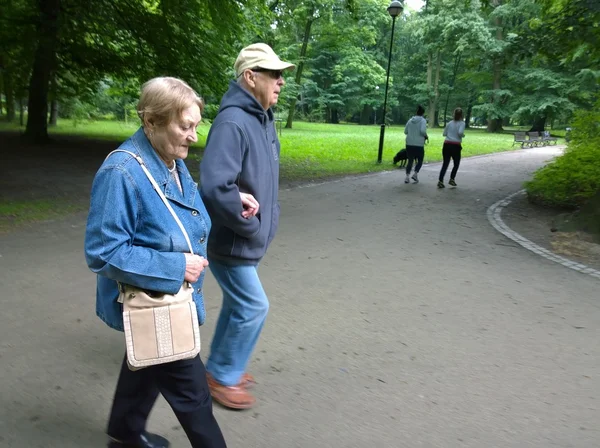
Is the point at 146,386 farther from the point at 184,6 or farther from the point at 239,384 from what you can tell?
the point at 184,6

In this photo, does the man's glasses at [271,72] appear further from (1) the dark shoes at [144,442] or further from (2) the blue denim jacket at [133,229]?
(1) the dark shoes at [144,442]

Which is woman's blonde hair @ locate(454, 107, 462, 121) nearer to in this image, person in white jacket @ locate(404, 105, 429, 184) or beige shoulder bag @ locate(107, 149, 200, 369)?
person in white jacket @ locate(404, 105, 429, 184)

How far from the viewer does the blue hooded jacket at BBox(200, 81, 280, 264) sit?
253 centimetres

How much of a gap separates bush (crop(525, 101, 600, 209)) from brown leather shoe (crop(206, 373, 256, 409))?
747 centimetres

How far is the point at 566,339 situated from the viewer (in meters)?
4.18

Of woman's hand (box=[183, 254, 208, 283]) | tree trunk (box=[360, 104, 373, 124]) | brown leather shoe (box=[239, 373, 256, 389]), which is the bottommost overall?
brown leather shoe (box=[239, 373, 256, 389])

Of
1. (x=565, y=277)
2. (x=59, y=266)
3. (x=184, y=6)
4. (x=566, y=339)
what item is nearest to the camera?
(x=566, y=339)

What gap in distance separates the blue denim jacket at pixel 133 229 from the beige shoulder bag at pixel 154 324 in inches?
1.6

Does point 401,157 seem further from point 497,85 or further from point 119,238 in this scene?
point 497,85

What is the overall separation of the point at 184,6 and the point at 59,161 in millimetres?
5205

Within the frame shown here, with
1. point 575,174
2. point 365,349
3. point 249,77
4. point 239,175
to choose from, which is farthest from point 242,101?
point 575,174

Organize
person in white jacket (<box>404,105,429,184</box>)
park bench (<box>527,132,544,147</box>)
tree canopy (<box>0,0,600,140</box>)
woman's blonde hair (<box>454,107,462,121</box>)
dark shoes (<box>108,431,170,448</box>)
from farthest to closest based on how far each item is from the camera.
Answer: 1. park bench (<box>527,132,544,147</box>)
2. person in white jacket (<box>404,105,429,184</box>)
3. woman's blonde hair (<box>454,107,462,121</box>)
4. tree canopy (<box>0,0,600,140</box>)
5. dark shoes (<box>108,431,170,448</box>)

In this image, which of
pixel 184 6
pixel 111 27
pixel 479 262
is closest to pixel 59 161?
pixel 111 27

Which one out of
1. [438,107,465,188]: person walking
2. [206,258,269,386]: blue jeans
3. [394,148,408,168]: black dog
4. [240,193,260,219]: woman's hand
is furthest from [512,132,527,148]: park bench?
[240,193,260,219]: woman's hand
